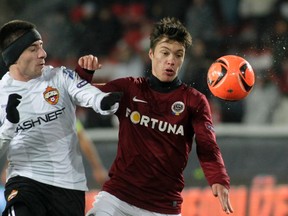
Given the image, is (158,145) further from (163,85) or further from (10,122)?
(10,122)

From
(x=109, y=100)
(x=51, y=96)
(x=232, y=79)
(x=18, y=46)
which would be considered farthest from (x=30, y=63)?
(x=232, y=79)

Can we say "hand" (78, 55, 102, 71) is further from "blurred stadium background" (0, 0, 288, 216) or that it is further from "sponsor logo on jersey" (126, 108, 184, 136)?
"blurred stadium background" (0, 0, 288, 216)

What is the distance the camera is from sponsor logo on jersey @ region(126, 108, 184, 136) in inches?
210

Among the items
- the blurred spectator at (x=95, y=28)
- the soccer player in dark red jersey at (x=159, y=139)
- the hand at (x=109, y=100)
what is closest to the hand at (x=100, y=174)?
the blurred spectator at (x=95, y=28)

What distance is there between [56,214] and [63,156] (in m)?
0.36

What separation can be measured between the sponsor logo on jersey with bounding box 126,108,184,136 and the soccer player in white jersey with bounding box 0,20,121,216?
343 mm

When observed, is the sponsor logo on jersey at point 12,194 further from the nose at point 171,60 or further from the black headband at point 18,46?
the nose at point 171,60

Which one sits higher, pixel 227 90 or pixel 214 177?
pixel 227 90

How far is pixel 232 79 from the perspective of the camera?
548 centimetres

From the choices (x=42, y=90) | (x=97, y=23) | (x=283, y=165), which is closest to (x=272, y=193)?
(x=283, y=165)

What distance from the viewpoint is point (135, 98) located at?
5.40m

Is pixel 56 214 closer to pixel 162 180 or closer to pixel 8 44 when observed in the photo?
pixel 162 180

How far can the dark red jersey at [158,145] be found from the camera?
5312 millimetres

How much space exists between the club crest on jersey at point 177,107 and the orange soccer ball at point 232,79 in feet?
1.03
